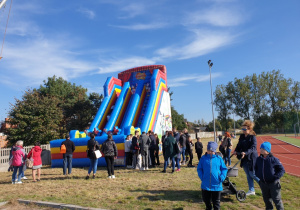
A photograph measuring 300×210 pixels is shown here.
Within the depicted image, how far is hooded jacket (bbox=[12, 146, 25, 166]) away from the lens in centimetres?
805

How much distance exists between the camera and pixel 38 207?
208 inches

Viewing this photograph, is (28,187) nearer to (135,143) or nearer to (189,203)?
(135,143)

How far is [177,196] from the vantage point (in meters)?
5.68

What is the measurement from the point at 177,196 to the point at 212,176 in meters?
1.97

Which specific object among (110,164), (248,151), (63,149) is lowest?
(110,164)

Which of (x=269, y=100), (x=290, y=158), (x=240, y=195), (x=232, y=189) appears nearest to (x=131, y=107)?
(x=290, y=158)

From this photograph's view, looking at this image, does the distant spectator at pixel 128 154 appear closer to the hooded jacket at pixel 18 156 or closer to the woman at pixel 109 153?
the woman at pixel 109 153

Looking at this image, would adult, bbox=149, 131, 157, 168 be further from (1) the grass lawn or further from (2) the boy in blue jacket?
(2) the boy in blue jacket

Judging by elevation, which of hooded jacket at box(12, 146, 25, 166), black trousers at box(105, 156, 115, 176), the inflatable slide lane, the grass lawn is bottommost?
the grass lawn

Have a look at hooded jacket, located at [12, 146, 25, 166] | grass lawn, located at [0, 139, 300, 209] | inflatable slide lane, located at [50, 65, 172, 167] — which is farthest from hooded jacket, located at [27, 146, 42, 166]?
inflatable slide lane, located at [50, 65, 172, 167]

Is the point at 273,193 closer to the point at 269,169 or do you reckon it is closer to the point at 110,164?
the point at 269,169

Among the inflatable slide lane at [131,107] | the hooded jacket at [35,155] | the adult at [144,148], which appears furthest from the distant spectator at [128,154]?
the hooded jacket at [35,155]

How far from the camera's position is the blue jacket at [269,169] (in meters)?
3.98

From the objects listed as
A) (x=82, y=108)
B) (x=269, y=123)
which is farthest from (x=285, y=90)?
(x=82, y=108)
